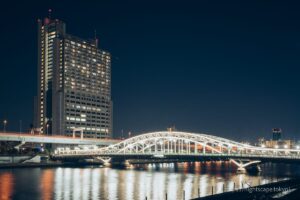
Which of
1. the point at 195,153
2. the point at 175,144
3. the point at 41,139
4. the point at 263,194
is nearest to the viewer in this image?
the point at 263,194

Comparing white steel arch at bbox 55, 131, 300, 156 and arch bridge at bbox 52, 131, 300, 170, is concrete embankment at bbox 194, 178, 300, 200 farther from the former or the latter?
white steel arch at bbox 55, 131, 300, 156

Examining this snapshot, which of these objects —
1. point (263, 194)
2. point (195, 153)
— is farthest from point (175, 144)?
point (263, 194)

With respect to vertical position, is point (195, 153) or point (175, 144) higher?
point (175, 144)

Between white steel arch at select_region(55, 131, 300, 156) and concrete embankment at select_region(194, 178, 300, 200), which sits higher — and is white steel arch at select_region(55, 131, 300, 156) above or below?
above

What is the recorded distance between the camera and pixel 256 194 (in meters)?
45.4

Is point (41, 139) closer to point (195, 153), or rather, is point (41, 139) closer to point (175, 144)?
point (175, 144)

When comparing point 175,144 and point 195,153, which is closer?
point 195,153

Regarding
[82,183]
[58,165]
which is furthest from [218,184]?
[58,165]

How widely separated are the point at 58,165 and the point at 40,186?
5666 centimetres

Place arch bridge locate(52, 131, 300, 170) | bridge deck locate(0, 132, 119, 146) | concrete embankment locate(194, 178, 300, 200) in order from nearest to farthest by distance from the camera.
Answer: concrete embankment locate(194, 178, 300, 200) → arch bridge locate(52, 131, 300, 170) → bridge deck locate(0, 132, 119, 146)

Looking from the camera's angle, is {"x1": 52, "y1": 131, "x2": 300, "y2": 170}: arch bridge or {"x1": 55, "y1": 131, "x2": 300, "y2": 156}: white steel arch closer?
{"x1": 52, "y1": 131, "x2": 300, "y2": 170}: arch bridge

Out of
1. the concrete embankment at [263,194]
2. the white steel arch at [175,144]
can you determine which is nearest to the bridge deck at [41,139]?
the white steel arch at [175,144]

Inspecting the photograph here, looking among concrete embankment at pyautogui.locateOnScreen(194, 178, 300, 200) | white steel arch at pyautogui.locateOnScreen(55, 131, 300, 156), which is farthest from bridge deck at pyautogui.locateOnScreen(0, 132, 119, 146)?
concrete embankment at pyautogui.locateOnScreen(194, 178, 300, 200)

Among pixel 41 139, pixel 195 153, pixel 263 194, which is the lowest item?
pixel 263 194
